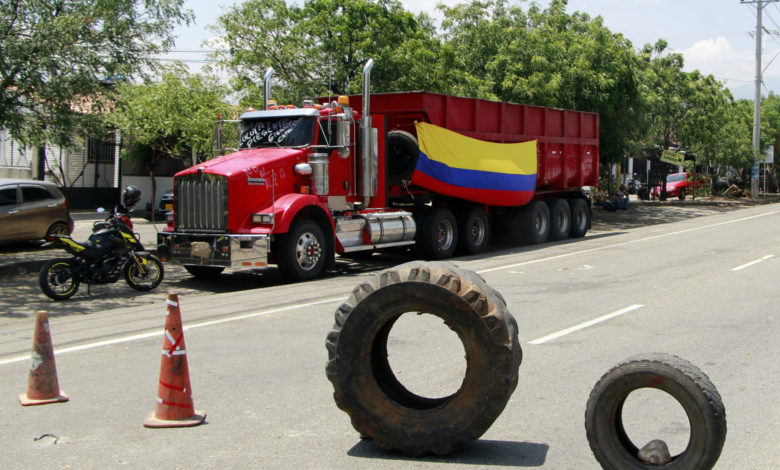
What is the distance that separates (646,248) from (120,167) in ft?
70.5

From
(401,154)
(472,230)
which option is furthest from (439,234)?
(401,154)

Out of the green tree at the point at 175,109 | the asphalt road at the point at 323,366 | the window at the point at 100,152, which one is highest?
the green tree at the point at 175,109

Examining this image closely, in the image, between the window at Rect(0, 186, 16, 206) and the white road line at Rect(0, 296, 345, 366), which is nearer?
the white road line at Rect(0, 296, 345, 366)

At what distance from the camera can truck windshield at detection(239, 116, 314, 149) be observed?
1466cm

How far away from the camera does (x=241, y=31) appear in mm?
23562

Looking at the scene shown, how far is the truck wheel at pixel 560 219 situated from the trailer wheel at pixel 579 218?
0.22 meters

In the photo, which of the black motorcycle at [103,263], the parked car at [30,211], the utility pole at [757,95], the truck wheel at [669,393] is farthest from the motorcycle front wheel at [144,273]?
the utility pole at [757,95]

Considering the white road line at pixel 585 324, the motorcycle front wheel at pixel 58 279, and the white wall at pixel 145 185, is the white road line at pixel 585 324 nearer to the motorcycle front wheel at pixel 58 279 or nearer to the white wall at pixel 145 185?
the motorcycle front wheel at pixel 58 279

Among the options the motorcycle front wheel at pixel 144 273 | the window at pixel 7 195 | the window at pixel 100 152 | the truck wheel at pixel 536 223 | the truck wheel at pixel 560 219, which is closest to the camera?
the motorcycle front wheel at pixel 144 273

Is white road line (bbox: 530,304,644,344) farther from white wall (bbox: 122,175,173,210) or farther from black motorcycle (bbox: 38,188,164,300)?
white wall (bbox: 122,175,173,210)

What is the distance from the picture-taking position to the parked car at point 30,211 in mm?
17062

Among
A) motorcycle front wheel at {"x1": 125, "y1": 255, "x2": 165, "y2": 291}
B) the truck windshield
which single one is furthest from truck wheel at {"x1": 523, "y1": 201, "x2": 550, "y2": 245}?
motorcycle front wheel at {"x1": 125, "y1": 255, "x2": 165, "y2": 291}

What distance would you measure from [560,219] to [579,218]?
3.76ft

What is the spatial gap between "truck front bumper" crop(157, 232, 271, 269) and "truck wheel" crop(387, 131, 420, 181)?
4.72 metres
